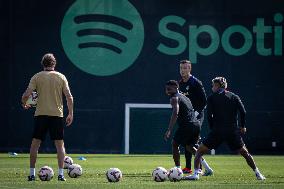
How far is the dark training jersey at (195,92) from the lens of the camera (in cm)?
1727

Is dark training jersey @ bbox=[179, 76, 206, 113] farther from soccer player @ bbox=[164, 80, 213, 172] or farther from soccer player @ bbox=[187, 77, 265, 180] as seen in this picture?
soccer player @ bbox=[187, 77, 265, 180]

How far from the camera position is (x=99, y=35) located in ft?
88.5

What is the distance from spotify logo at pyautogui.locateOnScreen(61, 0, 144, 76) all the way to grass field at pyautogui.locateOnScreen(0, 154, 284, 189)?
9.57ft

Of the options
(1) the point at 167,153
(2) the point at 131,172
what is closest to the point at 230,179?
(2) the point at 131,172

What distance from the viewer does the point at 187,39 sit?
2733 cm

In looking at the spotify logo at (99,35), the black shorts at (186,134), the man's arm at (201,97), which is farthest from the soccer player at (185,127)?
the spotify logo at (99,35)

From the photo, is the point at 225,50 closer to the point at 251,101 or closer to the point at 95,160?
the point at 251,101

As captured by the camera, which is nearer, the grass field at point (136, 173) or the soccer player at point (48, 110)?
the grass field at point (136, 173)

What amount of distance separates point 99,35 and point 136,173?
1014cm

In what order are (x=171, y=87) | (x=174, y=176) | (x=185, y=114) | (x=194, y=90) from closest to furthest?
(x=174, y=176)
(x=171, y=87)
(x=185, y=114)
(x=194, y=90)

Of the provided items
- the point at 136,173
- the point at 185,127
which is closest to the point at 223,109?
the point at 185,127

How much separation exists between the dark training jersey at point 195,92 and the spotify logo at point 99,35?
9.86m

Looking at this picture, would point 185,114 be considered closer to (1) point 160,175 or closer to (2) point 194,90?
(2) point 194,90

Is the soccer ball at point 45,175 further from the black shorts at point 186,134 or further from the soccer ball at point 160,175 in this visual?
the black shorts at point 186,134
